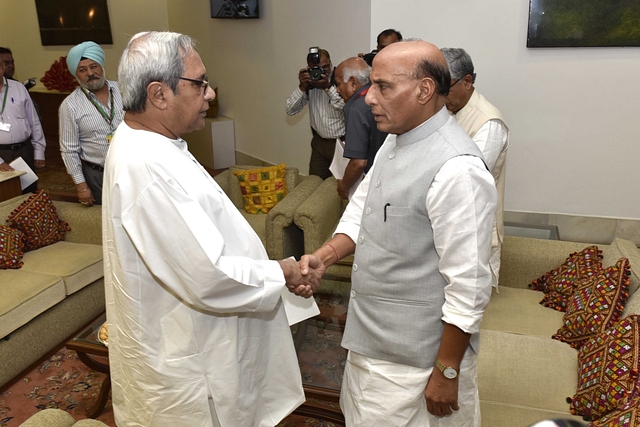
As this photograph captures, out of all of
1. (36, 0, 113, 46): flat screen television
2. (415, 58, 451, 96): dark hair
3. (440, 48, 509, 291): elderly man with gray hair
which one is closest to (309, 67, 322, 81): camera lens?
(440, 48, 509, 291): elderly man with gray hair

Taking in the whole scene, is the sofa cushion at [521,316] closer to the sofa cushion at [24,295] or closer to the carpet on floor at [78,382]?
the carpet on floor at [78,382]

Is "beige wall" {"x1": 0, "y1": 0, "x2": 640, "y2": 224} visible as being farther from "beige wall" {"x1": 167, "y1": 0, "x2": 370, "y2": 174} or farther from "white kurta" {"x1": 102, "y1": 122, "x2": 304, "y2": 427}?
"white kurta" {"x1": 102, "y1": 122, "x2": 304, "y2": 427}

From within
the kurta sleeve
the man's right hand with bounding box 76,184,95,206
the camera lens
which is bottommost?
the man's right hand with bounding box 76,184,95,206

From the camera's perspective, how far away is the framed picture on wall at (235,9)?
5633mm

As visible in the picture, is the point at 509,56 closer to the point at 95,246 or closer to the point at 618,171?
the point at 618,171

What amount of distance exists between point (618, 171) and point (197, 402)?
3167 millimetres

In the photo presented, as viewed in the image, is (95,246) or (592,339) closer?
(592,339)

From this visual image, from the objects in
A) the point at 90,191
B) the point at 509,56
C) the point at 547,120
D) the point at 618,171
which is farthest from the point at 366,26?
the point at 90,191

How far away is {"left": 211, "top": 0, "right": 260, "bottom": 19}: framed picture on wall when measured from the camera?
5.63 meters

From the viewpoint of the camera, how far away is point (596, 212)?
3.74 metres

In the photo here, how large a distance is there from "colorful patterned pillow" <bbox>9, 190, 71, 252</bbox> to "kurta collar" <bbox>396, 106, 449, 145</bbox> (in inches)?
113

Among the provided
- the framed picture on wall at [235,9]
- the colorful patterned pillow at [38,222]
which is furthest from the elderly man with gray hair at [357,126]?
the framed picture on wall at [235,9]

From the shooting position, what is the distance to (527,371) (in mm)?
2195

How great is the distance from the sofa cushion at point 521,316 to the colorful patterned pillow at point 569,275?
0.18ft
